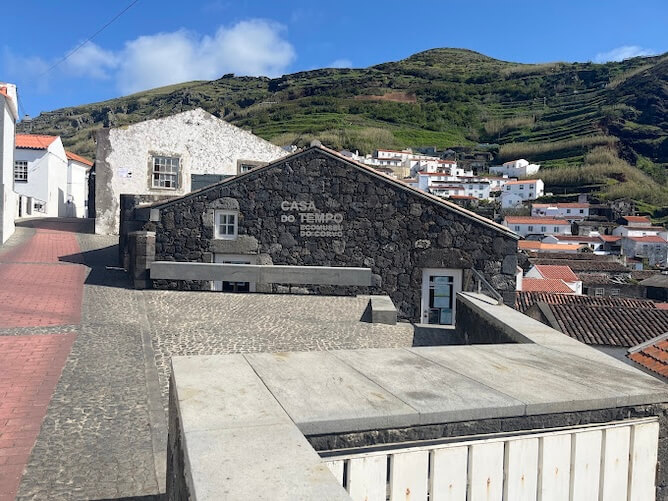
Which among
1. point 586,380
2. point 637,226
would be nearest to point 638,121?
point 637,226

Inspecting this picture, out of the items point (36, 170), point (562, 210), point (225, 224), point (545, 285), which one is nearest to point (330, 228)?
point (225, 224)

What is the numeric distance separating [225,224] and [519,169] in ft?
354

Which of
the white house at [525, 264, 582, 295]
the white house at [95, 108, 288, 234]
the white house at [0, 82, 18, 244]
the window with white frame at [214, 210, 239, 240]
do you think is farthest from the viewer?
the white house at [525, 264, 582, 295]

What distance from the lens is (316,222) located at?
12586 mm

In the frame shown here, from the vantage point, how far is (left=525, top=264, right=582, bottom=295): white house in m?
38.7

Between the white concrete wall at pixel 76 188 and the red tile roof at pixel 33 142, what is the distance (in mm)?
6271

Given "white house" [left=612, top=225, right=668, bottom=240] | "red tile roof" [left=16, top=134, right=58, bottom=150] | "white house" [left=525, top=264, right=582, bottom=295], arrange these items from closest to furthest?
1. "red tile roof" [left=16, top=134, right=58, bottom=150]
2. "white house" [left=525, top=264, right=582, bottom=295]
3. "white house" [left=612, top=225, right=668, bottom=240]

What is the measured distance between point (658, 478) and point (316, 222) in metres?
9.93

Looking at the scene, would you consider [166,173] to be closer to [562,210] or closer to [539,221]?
[539,221]

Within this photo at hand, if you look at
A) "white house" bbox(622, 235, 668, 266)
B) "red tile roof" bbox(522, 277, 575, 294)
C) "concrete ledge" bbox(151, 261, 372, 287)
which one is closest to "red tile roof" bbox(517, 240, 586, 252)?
"white house" bbox(622, 235, 668, 266)

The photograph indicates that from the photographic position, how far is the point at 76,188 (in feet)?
139

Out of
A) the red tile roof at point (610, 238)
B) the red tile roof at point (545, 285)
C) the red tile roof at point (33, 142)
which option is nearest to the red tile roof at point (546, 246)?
the red tile roof at point (610, 238)

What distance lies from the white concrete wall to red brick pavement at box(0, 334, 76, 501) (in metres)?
36.9

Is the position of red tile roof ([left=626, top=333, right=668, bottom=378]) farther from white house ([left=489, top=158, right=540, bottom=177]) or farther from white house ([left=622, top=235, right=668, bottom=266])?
white house ([left=489, top=158, right=540, bottom=177])
